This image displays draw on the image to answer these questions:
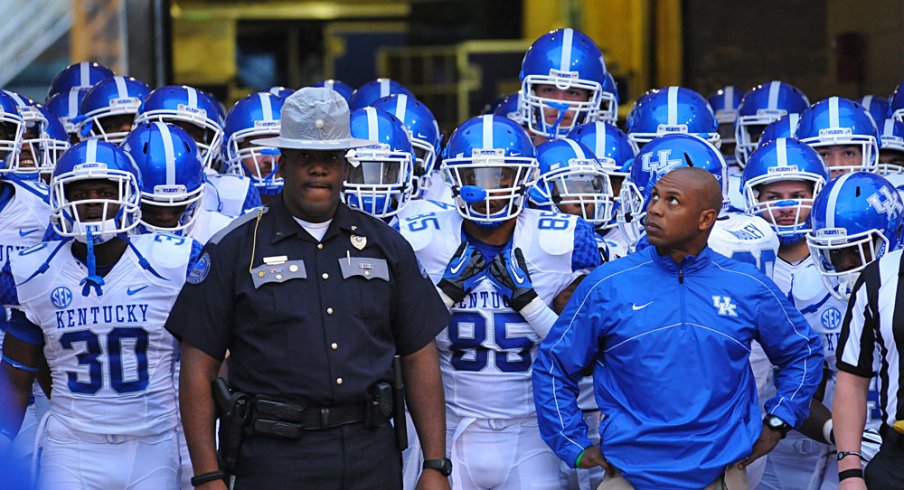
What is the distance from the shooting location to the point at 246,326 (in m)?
4.10

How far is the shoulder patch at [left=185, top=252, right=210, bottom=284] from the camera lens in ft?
13.5

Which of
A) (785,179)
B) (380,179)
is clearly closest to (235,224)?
(380,179)

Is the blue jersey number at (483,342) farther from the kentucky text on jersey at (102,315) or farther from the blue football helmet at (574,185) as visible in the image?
the blue football helmet at (574,185)

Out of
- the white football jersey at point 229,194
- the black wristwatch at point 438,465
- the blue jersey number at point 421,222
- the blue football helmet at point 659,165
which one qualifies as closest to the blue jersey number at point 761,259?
the blue football helmet at point 659,165

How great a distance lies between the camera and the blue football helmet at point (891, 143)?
7.06 metres

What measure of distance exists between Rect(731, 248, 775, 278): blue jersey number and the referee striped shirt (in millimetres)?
966

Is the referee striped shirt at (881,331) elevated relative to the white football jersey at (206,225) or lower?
lower

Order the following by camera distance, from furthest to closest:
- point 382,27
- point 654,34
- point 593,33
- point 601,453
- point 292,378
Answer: point 382,27 → point 593,33 → point 654,34 → point 601,453 → point 292,378

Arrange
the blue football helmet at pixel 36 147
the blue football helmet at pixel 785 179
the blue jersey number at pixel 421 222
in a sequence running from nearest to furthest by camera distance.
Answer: the blue jersey number at pixel 421 222, the blue football helmet at pixel 785 179, the blue football helmet at pixel 36 147

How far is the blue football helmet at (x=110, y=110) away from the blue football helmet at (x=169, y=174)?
1221mm

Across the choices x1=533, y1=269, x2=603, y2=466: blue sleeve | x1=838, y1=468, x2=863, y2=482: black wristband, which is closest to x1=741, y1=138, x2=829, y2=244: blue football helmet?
x1=533, y1=269, x2=603, y2=466: blue sleeve

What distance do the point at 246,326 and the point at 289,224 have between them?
0.33 meters

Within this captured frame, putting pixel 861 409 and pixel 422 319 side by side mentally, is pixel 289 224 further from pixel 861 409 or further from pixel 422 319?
pixel 861 409

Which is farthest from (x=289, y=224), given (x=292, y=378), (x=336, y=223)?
(x=292, y=378)
